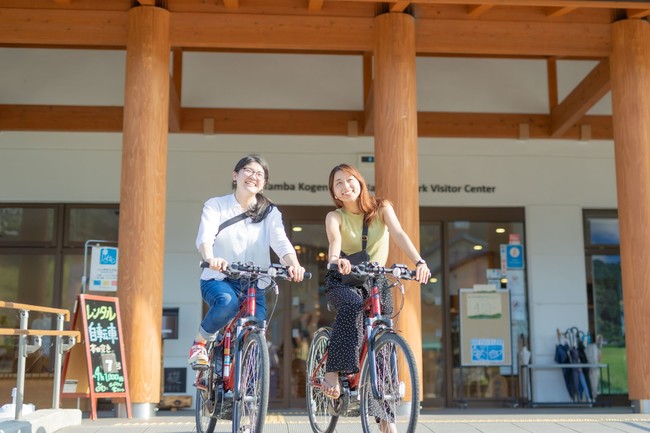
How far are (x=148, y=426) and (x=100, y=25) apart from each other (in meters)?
3.69

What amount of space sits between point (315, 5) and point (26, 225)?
16.0 feet

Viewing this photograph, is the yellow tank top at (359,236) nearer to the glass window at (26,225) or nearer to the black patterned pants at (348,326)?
the black patterned pants at (348,326)

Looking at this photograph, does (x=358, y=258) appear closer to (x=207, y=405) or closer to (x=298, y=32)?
(x=207, y=405)

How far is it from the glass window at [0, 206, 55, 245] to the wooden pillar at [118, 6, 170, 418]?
3.59 metres

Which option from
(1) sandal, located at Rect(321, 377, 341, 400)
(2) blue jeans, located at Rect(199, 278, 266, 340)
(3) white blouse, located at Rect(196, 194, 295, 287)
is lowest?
(1) sandal, located at Rect(321, 377, 341, 400)

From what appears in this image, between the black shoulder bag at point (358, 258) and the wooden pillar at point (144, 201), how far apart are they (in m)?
2.84

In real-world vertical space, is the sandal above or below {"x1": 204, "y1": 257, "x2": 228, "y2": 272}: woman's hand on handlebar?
below

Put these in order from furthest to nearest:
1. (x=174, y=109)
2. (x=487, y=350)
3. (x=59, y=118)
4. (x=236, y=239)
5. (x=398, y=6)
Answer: (x=487, y=350), (x=59, y=118), (x=174, y=109), (x=398, y=6), (x=236, y=239)

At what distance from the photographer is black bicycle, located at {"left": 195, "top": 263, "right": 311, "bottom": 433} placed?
12.5ft

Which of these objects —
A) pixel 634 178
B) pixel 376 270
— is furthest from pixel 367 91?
pixel 376 270

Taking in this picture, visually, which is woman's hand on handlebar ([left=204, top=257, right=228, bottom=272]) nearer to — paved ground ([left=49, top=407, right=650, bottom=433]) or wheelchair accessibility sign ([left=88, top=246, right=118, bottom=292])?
paved ground ([left=49, top=407, right=650, bottom=433])

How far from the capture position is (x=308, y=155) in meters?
10.6

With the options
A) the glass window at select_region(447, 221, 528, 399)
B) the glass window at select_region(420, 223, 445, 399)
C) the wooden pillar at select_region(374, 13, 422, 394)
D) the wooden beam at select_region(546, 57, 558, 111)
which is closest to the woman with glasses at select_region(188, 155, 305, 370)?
the wooden pillar at select_region(374, 13, 422, 394)

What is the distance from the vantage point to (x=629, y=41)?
7648 mm
